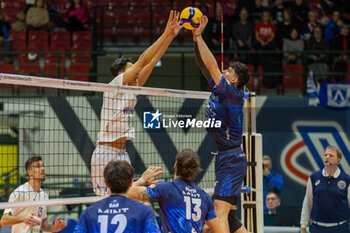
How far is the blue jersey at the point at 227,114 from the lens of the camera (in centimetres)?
764

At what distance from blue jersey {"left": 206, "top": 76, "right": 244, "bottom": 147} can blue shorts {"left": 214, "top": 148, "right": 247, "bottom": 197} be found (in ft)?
0.44

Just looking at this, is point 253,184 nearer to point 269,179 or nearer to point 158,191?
point 158,191

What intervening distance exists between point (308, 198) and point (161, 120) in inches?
A: 108

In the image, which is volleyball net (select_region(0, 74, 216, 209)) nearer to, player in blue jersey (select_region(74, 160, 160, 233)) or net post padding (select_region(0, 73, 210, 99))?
net post padding (select_region(0, 73, 210, 99))

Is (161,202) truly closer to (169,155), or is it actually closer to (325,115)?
(169,155)

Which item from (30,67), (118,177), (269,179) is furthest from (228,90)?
(30,67)

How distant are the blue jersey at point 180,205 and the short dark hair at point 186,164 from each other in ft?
0.33

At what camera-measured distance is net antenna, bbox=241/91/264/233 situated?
8766 millimetres

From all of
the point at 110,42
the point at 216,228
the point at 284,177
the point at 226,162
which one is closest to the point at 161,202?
the point at 216,228

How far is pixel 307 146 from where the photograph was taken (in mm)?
14781

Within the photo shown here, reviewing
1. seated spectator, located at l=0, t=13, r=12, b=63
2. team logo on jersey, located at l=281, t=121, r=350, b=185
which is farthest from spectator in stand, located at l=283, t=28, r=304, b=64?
seated spectator, located at l=0, t=13, r=12, b=63

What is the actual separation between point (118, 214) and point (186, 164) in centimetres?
133

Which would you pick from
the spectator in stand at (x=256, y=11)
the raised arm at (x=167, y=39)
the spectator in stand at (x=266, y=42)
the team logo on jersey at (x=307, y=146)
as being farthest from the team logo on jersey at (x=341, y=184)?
the spectator in stand at (x=256, y=11)

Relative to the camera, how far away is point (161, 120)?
339 inches
